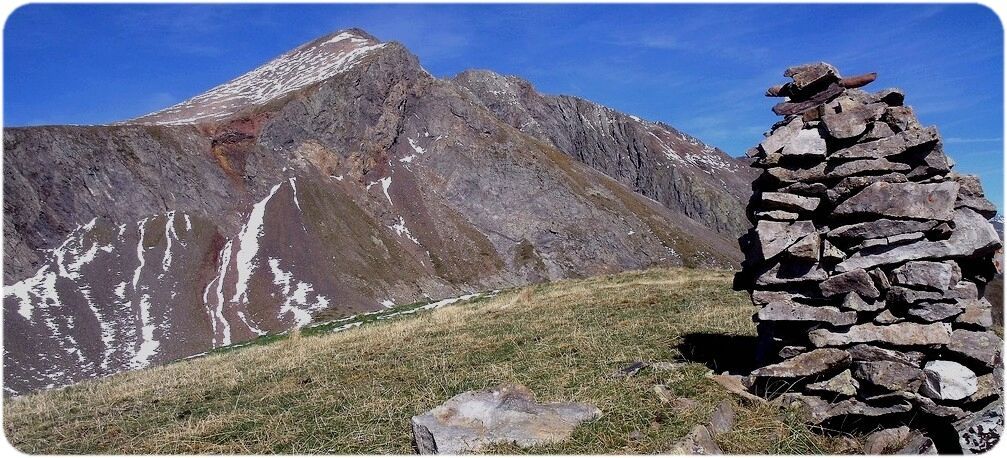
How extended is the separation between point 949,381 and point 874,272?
1806mm

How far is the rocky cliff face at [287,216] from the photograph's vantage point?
52.4 meters

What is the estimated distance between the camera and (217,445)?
31.0 feet

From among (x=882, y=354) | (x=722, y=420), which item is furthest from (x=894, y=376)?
(x=722, y=420)

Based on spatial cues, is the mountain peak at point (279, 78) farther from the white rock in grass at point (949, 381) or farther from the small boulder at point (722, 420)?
the white rock in grass at point (949, 381)

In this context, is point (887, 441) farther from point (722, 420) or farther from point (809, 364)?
point (722, 420)

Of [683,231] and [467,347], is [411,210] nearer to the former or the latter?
[683,231]

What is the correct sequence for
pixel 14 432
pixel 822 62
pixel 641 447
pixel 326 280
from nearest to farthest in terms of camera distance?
pixel 641 447 < pixel 822 62 < pixel 14 432 < pixel 326 280

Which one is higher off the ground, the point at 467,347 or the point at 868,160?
the point at 868,160

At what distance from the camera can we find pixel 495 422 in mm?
8461

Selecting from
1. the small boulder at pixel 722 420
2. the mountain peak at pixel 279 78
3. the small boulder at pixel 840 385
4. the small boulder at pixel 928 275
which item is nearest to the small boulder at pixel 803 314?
the small boulder at pixel 840 385

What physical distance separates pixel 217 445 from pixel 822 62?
40.4ft

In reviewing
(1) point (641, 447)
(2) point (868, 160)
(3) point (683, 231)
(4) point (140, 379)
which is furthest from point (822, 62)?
(3) point (683, 231)

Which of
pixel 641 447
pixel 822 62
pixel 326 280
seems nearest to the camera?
pixel 641 447

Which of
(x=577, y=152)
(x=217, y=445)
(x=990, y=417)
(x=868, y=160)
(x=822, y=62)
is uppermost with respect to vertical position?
(x=577, y=152)
